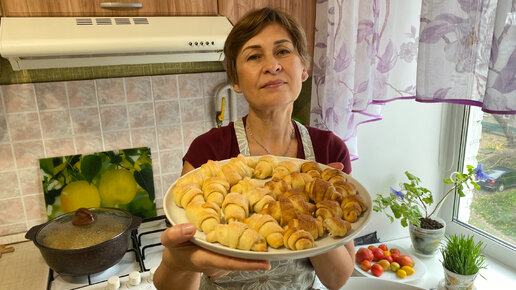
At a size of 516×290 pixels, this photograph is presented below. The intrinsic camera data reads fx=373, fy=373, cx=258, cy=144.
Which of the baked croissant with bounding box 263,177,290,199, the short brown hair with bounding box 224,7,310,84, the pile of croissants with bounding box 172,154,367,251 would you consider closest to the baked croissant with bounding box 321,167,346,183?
the pile of croissants with bounding box 172,154,367,251

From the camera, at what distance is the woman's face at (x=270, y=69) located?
95 centimetres

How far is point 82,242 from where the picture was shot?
132cm

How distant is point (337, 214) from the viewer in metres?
0.71

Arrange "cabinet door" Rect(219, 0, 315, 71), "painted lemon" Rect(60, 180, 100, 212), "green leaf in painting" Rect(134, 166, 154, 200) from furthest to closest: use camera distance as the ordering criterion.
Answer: "green leaf in painting" Rect(134, 166, 154, 200), "painted lemon" Rect(60, 180, 100, 212), "cabinet door" Rect(219, 0, 315, 71)

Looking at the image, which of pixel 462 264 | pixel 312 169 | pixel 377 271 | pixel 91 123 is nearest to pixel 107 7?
pixel 91 123

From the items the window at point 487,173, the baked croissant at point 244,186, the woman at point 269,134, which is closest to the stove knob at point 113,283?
the woman at point 269,134

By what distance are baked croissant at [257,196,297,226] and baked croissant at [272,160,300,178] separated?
110mm

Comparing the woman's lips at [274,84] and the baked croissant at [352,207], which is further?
the woman's lips at [274,84]

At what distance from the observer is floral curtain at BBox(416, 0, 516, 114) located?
855mm

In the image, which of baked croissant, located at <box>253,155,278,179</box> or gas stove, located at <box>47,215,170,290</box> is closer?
baked croissant, located at <box>253,155,278,179</box>

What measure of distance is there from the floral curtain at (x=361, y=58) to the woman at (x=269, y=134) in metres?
0.35

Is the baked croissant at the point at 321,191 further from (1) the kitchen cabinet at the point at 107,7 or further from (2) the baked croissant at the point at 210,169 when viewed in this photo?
(1) the kitchen cabinet at the point at 107,7

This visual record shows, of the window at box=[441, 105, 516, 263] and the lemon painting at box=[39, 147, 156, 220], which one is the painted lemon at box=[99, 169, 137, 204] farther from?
the window at box=[441, 105, 516, 263]

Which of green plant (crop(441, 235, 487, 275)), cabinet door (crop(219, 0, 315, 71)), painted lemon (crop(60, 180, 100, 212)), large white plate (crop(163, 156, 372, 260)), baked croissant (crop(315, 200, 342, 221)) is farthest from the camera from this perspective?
painted lemon (crop(60, 180, 100, 212))
